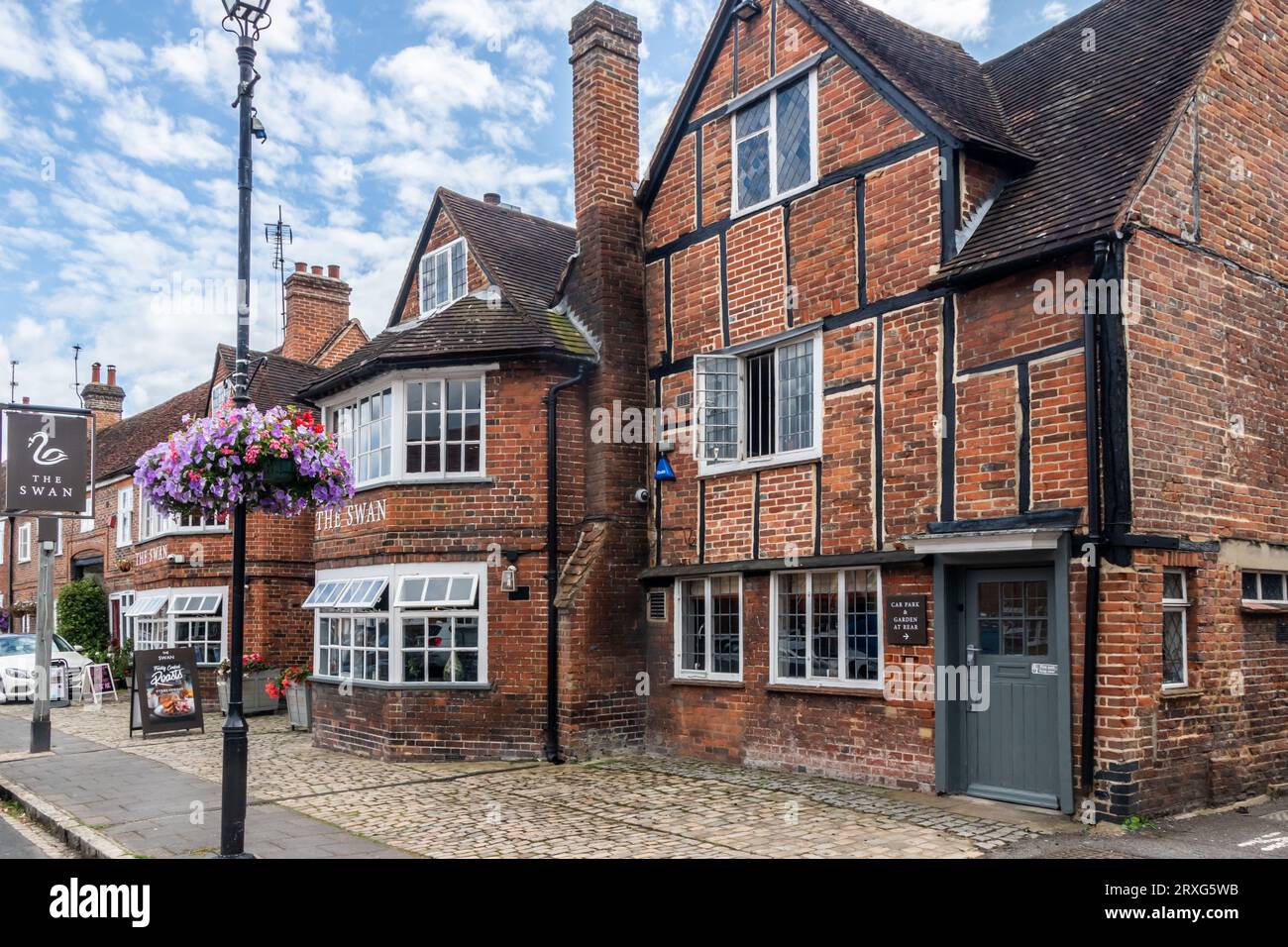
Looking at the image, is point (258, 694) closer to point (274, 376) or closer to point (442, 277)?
point (274, 376)

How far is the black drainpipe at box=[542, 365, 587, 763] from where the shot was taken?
47.5 feet

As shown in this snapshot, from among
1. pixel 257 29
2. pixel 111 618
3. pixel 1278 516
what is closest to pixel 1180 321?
pixel 1278 516

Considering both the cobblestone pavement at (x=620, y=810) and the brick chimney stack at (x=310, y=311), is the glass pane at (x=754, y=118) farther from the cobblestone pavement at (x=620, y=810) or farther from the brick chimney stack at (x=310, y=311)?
the brick chimney stack at (x=310, y=311)

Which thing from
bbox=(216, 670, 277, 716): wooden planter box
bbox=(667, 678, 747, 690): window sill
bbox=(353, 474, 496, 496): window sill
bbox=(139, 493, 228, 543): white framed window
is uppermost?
bbox=(353, 474, 496, 496): window sill

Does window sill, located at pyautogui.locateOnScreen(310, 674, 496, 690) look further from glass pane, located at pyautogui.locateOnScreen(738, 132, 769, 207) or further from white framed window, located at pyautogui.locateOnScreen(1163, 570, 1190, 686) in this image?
white framed window, located at pyautogui.locateOnScreen(1163, 570, 1190, 686)

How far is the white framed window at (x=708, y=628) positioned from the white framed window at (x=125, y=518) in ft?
63.0

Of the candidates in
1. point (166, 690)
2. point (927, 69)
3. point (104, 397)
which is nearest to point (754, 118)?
point (927, 69)

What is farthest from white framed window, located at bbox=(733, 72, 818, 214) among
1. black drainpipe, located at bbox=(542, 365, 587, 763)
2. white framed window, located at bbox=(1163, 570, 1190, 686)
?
white framed window, located at bbox=(1163, 570, 1190, 686)

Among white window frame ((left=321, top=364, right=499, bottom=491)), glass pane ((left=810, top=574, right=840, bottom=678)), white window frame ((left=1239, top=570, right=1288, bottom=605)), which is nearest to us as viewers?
white window frame ((left=1239, top=570, right=1288, bottom=605))

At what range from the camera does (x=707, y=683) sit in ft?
45.5

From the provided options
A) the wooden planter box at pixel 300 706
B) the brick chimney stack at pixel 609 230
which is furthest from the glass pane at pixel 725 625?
the wooden planter box at pixel 300 706

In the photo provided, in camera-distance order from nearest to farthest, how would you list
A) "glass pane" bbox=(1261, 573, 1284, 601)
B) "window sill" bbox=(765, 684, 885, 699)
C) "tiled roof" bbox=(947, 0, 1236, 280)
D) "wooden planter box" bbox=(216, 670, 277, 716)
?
"tiled roof" bbox=(947, 0, 1236, 280) → "glass pane" bbox=(1261, 573, 1284, 601) → "window sill" bbox=(765, 684, 885, 699) → "wooden planter box" bbox=(216, 670, 277, 716)

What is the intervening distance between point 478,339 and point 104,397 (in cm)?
2896

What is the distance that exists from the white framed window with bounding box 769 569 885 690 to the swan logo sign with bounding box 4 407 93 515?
1074 centimetres
